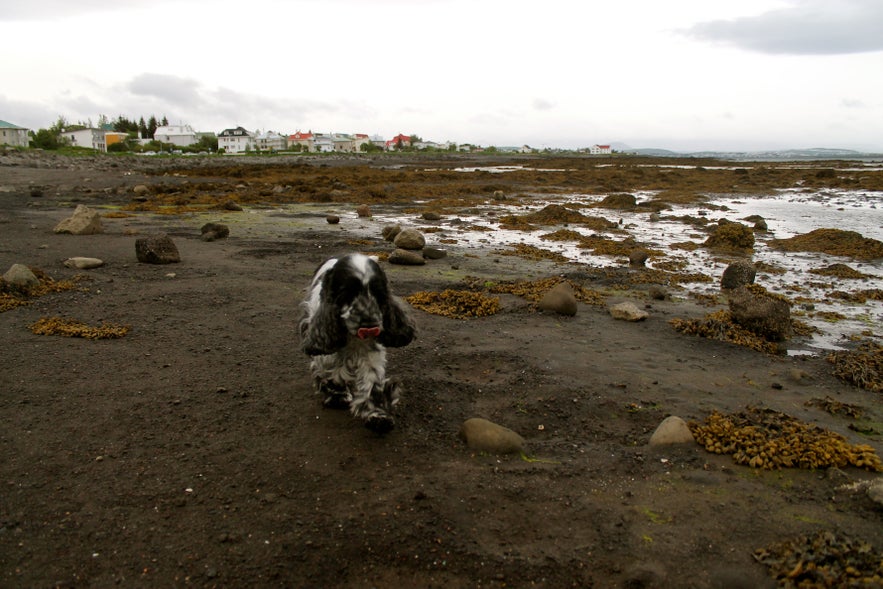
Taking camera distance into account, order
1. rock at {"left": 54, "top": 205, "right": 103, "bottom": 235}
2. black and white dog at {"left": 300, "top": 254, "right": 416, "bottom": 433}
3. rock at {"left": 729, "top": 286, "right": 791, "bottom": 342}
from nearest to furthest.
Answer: black and white dog at {"left": 300, "top": 254, "right": 416, "bottom": 433} < rock at {"left": 729, "top": 286, "right": 791, "bottom": 342} < rock at {"left": 54, "top": 205, "right": 103, "bottom": 235}

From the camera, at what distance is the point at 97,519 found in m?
3.84

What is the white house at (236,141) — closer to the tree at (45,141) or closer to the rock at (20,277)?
the tree at (45,141)

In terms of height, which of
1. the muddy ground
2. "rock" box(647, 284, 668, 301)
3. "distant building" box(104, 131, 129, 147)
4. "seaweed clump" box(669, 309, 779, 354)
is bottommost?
the muddy ground

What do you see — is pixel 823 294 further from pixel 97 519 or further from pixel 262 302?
pixel 97 519

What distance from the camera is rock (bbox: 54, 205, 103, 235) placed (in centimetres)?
1485

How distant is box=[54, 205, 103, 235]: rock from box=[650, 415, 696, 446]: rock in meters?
15.3

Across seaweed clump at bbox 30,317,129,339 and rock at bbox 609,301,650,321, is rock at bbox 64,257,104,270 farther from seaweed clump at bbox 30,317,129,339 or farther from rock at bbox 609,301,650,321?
rock at bbox 609,301,650,321

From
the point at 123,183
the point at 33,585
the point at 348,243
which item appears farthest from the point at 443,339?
the point at 123,183

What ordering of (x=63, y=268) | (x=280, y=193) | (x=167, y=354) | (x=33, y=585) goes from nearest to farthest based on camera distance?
(x=33, y=585), (x=167, y=354), (x=63, y=268), (x=280, y=193)

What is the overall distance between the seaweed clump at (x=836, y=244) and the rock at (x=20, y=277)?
1766 centimetres

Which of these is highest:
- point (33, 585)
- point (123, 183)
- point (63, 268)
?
point (123, 183)

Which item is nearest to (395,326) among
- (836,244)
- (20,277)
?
(20,277)

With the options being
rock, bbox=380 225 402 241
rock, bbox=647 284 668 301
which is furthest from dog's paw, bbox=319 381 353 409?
rock, bbox=380 225 402 241

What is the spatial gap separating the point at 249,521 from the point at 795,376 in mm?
6239
